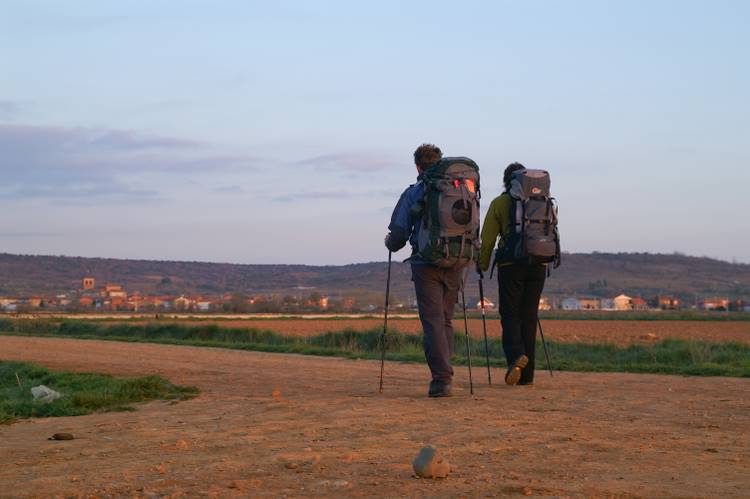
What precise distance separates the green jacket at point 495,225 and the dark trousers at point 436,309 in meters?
1.03

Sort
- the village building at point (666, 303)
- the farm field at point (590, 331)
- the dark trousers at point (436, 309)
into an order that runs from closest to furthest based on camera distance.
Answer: the dark trousers at point (436, 309), the farm field at point (590, 331), the village building at point (666, 303)

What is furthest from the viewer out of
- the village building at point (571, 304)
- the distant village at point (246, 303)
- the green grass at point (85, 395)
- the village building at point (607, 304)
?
the village building at point (607, 304)

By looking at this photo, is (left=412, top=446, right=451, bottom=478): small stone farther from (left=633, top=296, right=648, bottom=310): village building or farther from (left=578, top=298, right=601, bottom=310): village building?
(left=633, top=296, right=648, bottom=310): village building

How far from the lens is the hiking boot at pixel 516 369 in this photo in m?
10.6

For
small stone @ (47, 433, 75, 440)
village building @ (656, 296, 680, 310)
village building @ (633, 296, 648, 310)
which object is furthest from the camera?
village building @ (633, 296, 648, 310)

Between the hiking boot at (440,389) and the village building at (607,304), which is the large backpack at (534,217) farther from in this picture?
the village building at (607,304)

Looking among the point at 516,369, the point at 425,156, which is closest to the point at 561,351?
the point at 516,369

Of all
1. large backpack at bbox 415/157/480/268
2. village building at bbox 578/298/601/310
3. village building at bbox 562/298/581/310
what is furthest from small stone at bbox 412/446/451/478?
village building at bbox 578/298/601/310

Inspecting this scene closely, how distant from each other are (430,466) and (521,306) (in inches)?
229

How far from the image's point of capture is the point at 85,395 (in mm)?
9930

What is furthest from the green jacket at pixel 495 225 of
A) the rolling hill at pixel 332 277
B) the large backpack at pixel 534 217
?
the rolling hill at pixel 332 277

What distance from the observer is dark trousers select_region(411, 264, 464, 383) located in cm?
971

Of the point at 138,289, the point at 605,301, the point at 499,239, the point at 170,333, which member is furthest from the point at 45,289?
the point at 499,239

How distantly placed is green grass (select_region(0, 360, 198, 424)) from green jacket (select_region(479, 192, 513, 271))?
3.41 m
